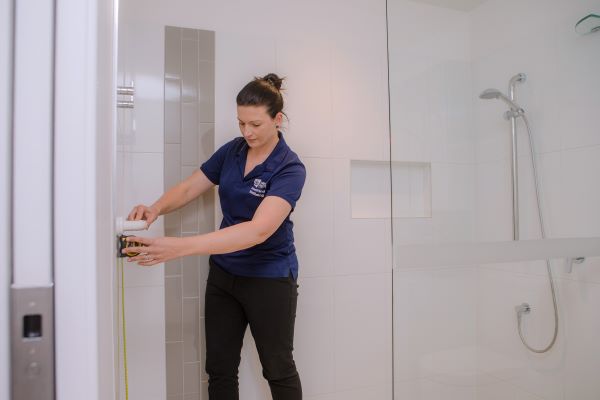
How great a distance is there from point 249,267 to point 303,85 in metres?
0.86

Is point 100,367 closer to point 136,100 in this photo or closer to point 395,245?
point 395,245

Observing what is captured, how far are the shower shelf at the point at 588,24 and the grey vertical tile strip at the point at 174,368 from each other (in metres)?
1.78

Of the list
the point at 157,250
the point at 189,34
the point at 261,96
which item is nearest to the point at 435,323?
the point at 157,250

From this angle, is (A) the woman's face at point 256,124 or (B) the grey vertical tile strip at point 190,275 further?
(B) the grey vertical tile strip at point 190,275

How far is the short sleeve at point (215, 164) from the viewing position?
1.35 meters

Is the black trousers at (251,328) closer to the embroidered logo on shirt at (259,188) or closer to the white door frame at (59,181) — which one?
the embroidered logo on shirt at (259,188)

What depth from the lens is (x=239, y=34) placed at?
60.2 inches

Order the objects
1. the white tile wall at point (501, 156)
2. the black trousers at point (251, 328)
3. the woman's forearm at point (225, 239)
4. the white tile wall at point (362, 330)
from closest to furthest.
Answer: the woman's forearm at point (225, 239) → the white tile wall at point (501, 156) → the black trousers at point (251, 328) → the white tile wall at point (362, 330)

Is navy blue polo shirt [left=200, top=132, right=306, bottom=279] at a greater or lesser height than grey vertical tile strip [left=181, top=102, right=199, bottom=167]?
lesser

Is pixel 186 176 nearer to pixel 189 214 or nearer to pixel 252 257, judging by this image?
pixel 189 214

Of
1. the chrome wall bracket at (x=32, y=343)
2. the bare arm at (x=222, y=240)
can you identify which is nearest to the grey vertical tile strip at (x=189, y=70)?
the bare arm at (x=222, y=240)

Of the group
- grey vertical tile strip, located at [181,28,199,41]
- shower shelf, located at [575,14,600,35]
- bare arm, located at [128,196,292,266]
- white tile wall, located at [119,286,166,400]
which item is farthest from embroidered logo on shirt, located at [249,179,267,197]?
shower shelf, located at [575,14,600,35]

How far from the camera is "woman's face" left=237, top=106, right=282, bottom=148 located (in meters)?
1.24

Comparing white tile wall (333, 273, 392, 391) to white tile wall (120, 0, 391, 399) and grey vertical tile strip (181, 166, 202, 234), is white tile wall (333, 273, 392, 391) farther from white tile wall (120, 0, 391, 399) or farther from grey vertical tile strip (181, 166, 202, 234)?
grey vertical tile strip (181, 166, 202, 234)
